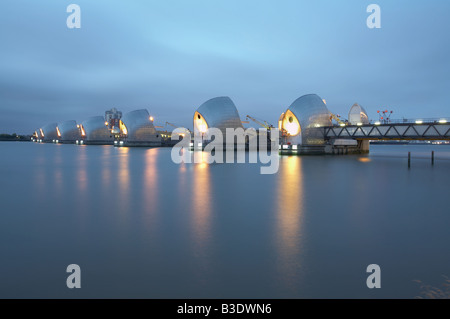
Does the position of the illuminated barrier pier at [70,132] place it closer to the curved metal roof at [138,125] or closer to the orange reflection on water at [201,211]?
the curved metal roof at [138,125]

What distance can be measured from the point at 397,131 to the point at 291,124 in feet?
53.9

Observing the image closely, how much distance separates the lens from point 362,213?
34.0ft

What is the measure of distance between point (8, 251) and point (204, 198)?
7.74 meters

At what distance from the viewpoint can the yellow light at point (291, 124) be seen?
51125 mm

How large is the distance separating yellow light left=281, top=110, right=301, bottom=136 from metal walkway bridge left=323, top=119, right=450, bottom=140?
469 cm

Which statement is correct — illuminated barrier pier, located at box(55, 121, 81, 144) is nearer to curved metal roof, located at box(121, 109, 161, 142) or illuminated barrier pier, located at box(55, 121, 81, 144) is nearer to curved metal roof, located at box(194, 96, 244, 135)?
curved metal roof, located at box(121, 109, 161, 142)

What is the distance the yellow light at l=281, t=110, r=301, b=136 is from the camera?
168 ft

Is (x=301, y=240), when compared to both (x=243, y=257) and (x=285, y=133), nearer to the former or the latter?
(x=243, y=257)

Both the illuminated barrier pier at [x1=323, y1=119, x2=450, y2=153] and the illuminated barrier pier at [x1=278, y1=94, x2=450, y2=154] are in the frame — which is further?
the illuminated barrier pier at [x1=278, y1=94, x2=450, y2=154]

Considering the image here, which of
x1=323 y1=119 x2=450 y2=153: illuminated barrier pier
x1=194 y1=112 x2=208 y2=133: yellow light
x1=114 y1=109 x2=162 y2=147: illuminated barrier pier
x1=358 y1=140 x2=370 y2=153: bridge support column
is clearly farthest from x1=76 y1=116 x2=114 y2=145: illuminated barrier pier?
x1=358 y1=140 x2=370 y2=153: bridge support column

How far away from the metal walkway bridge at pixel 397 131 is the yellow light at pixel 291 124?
4689 mm

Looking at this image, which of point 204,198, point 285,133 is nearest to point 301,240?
point 204,198

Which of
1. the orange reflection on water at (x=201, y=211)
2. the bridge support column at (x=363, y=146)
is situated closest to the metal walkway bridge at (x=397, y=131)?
the bridge support column at (x=363, y=146)

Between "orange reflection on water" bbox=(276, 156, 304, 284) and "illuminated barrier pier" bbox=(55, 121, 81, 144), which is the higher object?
"illuminated barrier pier" bbox=(55, 121, 81, 144)
